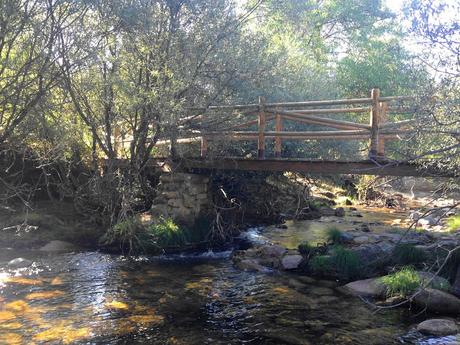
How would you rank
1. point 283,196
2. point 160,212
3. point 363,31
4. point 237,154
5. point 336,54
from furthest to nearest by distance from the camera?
point 336,54 → point 363,31 → point 283,196 → point 237,154 → point 160,212

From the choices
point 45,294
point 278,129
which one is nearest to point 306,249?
point 278,129

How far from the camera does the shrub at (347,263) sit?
8.88 metres

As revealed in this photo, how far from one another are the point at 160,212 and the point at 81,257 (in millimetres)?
2293

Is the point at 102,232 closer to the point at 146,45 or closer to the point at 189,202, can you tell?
the point at 189,202

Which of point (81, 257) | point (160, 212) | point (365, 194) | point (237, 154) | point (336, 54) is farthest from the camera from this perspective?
point (336, 54)

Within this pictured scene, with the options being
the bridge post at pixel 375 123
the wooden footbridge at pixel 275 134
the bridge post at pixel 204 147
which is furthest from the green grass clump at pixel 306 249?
the bridge post at pixel 204 147

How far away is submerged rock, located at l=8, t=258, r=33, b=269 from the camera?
8837 millimetres

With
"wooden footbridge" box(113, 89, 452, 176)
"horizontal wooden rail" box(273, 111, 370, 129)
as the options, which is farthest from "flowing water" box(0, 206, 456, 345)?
"horizontal wooden rail" box(273, 111, 370, 129)

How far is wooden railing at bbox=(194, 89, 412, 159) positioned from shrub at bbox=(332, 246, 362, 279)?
198 cm

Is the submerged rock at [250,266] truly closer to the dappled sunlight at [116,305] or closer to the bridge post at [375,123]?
the dappled sunlight at [116,305]

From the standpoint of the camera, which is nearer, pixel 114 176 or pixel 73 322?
pixel 73 322

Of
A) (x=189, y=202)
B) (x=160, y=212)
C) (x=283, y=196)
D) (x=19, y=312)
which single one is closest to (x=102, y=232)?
(x=160, y=212)

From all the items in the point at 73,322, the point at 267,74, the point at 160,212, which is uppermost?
the point at 267,74

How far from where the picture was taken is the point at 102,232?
1145cm
